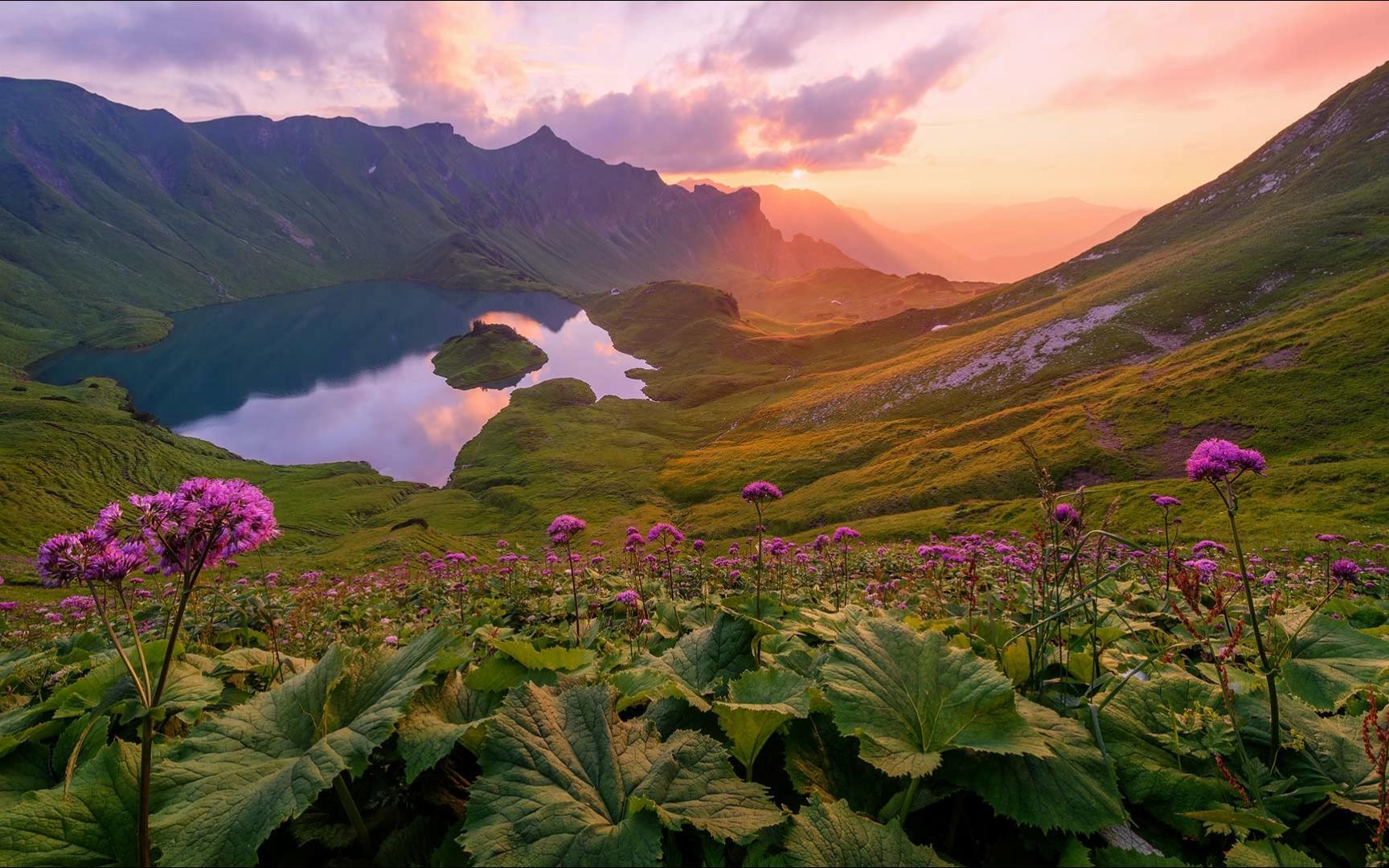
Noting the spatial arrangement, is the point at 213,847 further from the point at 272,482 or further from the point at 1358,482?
the point at 272,482

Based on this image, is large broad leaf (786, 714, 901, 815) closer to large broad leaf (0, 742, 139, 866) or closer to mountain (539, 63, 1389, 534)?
large broad leaf (0, 742, 139, 866)

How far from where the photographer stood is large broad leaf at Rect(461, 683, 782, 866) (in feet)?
8.52

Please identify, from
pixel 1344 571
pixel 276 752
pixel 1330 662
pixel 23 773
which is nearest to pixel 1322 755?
pixel 1330 662

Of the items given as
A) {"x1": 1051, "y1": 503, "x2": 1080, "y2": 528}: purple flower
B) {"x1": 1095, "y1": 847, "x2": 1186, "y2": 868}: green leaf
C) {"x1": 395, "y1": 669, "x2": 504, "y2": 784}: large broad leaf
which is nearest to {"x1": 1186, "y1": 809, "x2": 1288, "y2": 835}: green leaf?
{"x1": 1095, "y1": 847, "x2": 1186, "y2": 868}: green leaf

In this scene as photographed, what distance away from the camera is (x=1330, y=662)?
4.27 metres

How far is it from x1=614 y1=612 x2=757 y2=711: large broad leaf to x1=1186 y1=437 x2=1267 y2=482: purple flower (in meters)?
3.71

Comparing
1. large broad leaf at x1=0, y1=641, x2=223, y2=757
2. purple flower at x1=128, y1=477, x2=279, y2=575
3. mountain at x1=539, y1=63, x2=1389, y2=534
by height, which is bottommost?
mountain at x1=539, y1=63, x2=1389, y2=534

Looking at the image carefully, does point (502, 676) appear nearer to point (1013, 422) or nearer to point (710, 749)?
point (710, 749)

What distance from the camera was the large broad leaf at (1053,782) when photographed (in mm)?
2957

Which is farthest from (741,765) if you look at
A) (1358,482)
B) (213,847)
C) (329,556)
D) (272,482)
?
(272,482)

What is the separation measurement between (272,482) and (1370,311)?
15812 centimetres

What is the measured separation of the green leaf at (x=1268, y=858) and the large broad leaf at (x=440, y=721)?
12.0ft

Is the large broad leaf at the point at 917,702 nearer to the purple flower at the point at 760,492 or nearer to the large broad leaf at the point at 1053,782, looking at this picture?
the large broad leaf at the point at 1053,782

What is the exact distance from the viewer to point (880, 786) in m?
3.44
